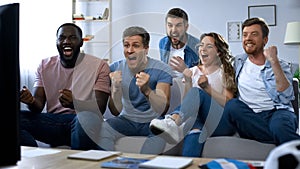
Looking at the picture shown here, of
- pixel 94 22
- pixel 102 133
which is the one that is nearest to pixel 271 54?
pixel 102 133

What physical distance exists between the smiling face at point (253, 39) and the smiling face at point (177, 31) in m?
0.39

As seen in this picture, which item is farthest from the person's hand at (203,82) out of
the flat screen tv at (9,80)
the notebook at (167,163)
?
the flat screen tv at (9,80)

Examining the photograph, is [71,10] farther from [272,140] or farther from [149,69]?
[272,140]

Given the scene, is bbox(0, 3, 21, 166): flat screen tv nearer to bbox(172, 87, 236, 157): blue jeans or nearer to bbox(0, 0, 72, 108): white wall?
bbox(172, 87, 236, 157): blue jeans

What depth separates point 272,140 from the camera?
1960 mm

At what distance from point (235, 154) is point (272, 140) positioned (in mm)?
211

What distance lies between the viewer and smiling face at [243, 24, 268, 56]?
7.39ft

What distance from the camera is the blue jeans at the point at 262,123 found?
191 centimetres

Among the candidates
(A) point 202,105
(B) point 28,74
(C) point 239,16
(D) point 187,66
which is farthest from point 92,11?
(A) point 202,105

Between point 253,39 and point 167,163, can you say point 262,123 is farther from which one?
point 167,163

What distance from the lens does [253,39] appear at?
2264mm

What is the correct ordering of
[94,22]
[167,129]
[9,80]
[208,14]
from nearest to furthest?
[9,80]
[167,129]
[208,14]
[94,22]

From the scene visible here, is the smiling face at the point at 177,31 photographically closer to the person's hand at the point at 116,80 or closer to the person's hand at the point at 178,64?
the person's hand at the point at 178,64

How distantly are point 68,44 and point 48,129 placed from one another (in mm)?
576
